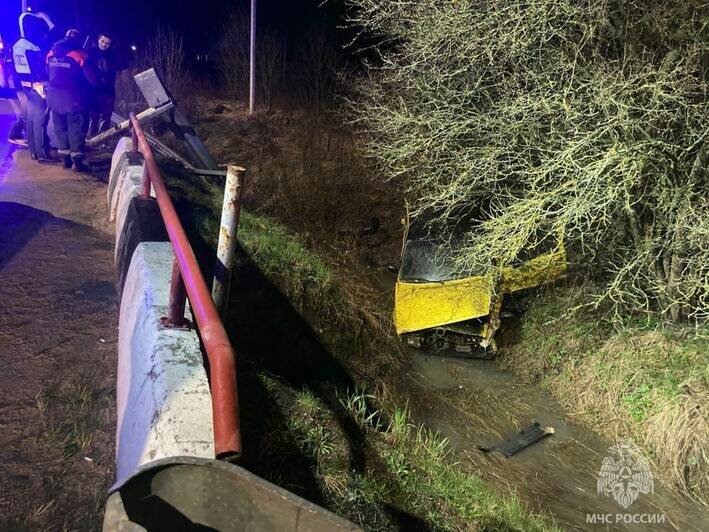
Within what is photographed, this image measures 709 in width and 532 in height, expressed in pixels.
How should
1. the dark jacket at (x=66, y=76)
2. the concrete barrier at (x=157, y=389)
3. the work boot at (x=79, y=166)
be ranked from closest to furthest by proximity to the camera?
the concrete barrier at (x=157, y=389) → the dark jacket at (x=66, y=76) → the work boot at (x=79, y=166)

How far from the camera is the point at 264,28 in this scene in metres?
16.0

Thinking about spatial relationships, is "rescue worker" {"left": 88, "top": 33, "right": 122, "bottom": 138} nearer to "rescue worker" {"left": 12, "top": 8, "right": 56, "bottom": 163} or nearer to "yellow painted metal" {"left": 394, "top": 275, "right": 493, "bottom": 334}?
"rescue worker" {"left": 12, "top": 8, "right": 56, "bottom": 163}

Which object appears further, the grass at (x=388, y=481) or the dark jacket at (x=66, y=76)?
the dark jacket at (x=66, y=76)

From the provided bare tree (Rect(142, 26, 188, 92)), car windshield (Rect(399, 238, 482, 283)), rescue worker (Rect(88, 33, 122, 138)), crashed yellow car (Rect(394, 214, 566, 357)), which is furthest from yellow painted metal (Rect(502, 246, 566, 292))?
bare tree (Rect(142, 26, 188, 92))

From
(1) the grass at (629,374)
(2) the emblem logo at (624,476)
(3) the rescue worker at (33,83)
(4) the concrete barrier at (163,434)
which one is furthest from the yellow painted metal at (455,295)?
(3) the rescue worker at (33,83)

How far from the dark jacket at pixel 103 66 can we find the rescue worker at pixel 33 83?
2.22 feet

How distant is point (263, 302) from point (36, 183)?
322 centimetres

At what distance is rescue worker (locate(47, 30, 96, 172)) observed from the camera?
717cm

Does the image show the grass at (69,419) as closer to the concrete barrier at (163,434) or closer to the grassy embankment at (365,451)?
the concrete barrier at (163,434)

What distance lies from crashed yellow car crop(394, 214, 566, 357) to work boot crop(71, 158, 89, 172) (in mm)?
4594

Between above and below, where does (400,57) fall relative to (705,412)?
above

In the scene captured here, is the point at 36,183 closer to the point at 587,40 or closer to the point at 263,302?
the point at 263,302

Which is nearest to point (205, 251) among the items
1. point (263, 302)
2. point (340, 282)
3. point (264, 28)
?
point (263, 302)

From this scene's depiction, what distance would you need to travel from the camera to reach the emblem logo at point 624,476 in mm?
5946
